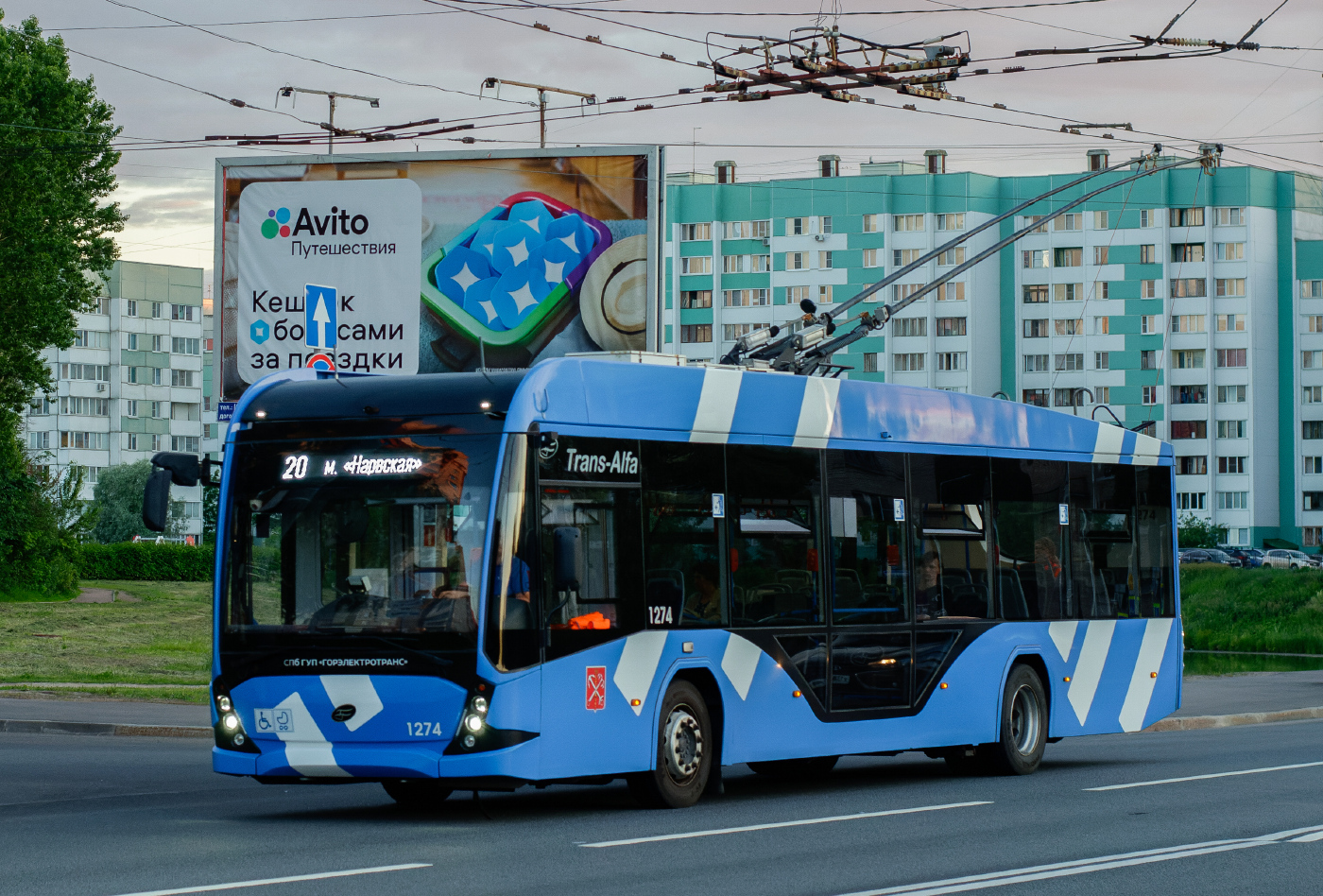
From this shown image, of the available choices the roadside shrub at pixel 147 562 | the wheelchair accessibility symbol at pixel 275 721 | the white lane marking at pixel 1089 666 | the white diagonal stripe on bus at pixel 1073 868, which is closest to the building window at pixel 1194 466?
the roadside shrub at pixel 147 562

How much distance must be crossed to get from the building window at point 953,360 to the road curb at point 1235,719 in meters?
100.0

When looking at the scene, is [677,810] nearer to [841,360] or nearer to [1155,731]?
[1155,731]

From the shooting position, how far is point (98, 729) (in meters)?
21.2

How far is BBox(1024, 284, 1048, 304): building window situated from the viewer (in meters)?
124

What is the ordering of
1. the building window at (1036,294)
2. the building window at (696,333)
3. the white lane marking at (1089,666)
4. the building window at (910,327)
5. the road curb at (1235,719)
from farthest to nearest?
the building window at (696,333)
the building window at (910,327)
the building window at (1036,294)
the road curb at (1235,719)
the white lane marking at (1089,666)

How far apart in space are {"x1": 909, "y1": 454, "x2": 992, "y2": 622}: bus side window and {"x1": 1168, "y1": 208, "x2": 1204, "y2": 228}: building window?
356ft

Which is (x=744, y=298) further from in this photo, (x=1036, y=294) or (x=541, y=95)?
(x=541, y=95)

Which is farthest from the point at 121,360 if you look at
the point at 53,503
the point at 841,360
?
the point at 53,503

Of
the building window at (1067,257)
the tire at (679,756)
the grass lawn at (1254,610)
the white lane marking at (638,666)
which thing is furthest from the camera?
the building window at (1067,257)

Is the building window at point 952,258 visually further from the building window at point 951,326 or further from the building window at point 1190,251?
the building window at point 1190,251

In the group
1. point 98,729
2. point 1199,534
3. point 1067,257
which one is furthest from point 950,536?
point 1067,257

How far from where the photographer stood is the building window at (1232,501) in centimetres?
12012

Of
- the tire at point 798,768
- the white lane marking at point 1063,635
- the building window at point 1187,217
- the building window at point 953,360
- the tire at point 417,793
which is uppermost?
the building window at point 1187,217

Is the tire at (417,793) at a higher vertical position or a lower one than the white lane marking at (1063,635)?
lower
